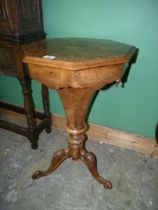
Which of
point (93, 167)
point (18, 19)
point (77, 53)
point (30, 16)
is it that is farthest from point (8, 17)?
point (93, 167)

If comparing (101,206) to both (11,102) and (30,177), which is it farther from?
(11,102)

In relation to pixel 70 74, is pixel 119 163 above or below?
below

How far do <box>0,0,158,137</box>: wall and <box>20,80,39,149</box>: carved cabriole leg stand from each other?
0.51 metres

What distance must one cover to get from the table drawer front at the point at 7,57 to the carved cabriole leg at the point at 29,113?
0.14 metres

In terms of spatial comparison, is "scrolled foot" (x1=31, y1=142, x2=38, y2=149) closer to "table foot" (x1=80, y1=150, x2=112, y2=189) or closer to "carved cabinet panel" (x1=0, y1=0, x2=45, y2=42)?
"table foot" (x1=80, y1=150, x2=112, y2=189)

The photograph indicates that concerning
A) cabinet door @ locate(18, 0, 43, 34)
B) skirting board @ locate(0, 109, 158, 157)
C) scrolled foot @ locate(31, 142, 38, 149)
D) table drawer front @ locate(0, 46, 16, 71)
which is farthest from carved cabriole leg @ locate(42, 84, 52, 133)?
Answer: cabinet door @ locate(18, 0, 43, 34)

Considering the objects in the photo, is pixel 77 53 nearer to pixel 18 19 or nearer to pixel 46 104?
pixel 18 19

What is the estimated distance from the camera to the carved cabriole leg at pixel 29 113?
1.54 metres

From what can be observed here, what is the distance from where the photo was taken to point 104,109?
5.92 feet

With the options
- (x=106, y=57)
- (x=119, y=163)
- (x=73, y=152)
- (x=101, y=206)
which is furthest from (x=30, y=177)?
(x=106, y=57)

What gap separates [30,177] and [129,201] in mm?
752

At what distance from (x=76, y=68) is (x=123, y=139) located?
110 centimetres

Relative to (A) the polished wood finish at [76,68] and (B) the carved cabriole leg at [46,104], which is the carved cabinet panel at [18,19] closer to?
(A) the polished wood finish at [76,68]

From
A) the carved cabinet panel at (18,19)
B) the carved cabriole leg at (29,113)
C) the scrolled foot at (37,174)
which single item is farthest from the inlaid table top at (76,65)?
the scrolled foot at (37,174)
